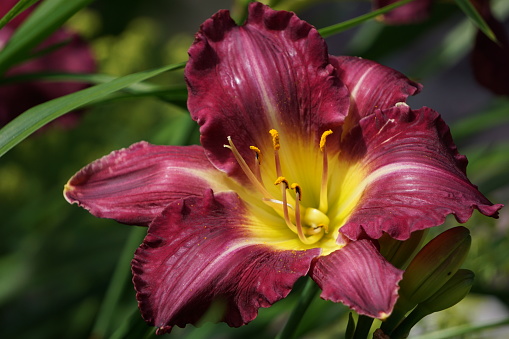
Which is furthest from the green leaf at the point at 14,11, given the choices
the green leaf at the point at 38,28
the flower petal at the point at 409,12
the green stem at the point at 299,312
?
the flower petal at the point at 409,12

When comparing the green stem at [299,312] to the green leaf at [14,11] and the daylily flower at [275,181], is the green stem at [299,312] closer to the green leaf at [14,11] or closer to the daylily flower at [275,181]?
the daylily flower at [275,181]

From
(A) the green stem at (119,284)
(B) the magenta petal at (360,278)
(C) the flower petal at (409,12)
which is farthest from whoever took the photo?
(C) the flower petal at (409,12)

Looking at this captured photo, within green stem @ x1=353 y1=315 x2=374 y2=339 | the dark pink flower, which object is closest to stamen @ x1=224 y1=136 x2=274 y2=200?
green stem @ x1=353 y1=315 x2=374 y2=339

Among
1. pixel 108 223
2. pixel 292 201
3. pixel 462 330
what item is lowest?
pixel 108 223

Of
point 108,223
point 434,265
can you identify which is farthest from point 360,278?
point 108,223

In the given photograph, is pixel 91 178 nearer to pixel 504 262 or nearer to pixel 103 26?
pixel 504 262

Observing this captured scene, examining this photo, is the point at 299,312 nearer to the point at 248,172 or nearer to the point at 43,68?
the point at 248,172
